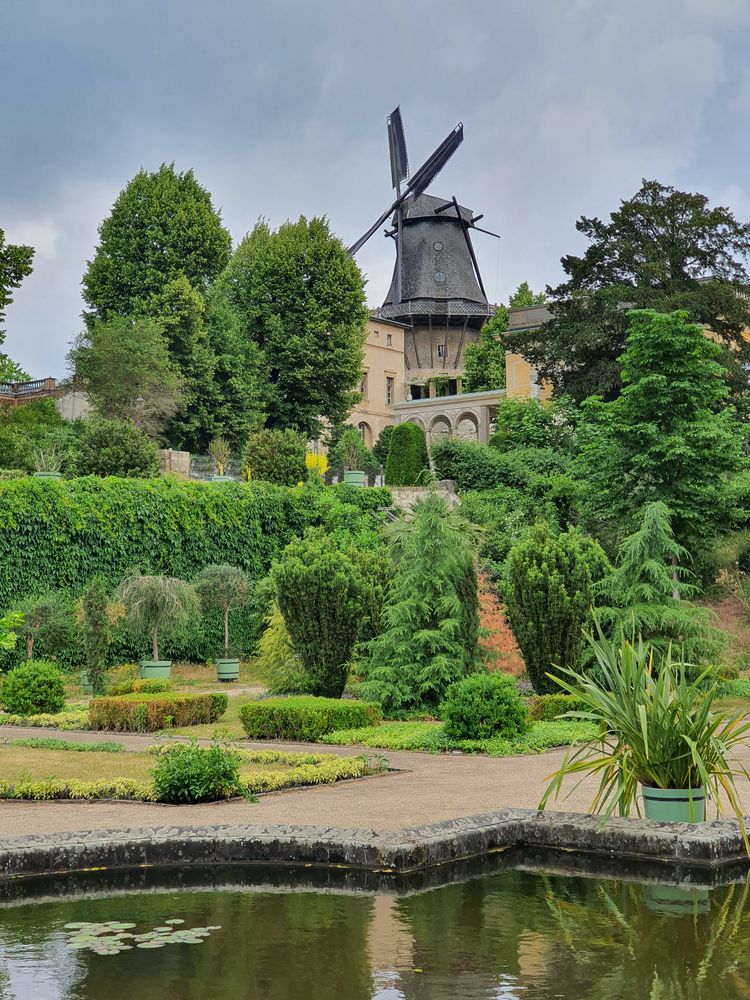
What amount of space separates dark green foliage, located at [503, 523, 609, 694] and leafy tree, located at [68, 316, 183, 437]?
22397 millimetres

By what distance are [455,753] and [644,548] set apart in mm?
5705

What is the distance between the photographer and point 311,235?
4516cm

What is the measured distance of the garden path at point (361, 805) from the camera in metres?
8.46

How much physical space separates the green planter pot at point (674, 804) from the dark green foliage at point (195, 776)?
3.59 meters

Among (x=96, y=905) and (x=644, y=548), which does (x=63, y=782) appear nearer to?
(x=96, y=905)

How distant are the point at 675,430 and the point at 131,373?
19183 mm

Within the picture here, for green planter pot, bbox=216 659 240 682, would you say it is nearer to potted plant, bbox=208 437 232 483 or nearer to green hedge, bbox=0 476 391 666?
green hedge, bbox=0 476 391 666

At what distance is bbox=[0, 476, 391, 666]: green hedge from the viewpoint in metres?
23.4

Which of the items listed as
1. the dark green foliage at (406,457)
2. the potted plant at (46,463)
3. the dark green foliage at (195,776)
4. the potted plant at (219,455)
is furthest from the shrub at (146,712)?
the dark green foliage at (406,457)

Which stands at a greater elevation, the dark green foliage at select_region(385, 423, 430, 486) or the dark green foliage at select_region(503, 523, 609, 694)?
the dark green foliage at select_region(385, 423, 430, 486)

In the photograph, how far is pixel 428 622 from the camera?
15.8m

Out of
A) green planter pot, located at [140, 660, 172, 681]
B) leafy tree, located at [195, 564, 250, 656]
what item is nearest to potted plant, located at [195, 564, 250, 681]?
leafy tree, located at [195, 564, 250, 656]

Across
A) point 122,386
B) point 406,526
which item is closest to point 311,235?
point 122,386

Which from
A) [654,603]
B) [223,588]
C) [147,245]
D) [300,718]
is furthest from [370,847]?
[147,245]
